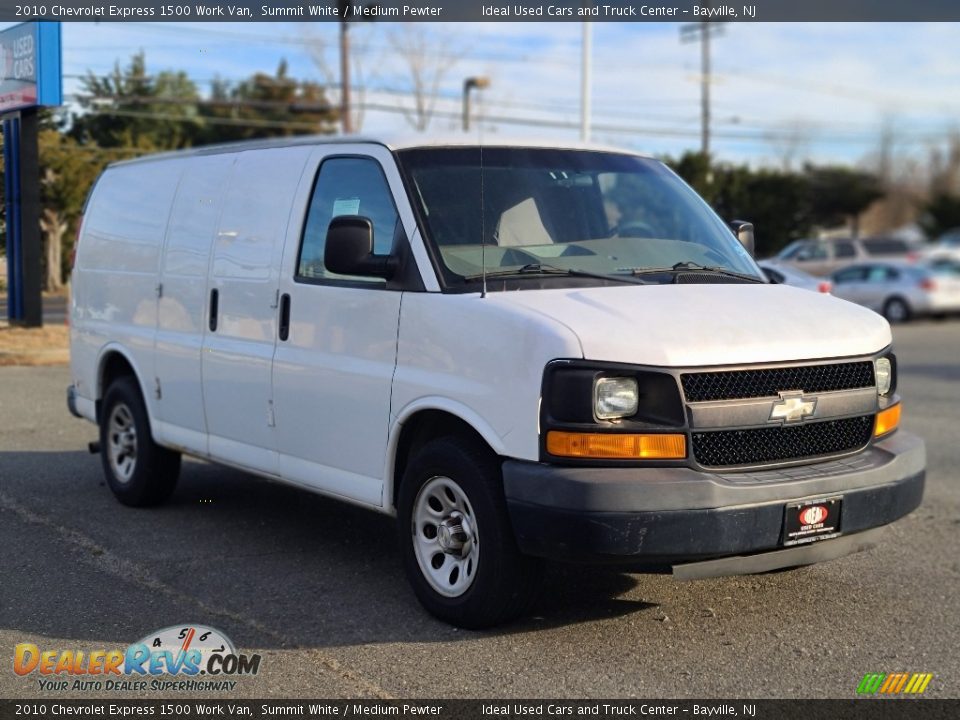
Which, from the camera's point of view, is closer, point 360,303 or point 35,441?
point 360,303

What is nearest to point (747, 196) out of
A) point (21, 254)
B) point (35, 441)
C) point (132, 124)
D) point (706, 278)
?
point (132, 124)

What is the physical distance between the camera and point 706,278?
557cm

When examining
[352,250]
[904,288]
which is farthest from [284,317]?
[904,288]

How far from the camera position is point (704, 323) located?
4.80 metres

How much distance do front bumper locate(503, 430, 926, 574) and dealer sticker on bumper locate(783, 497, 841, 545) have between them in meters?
0.03

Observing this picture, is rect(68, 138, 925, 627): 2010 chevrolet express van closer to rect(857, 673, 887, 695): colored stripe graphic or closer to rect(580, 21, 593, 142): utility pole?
rect(857, 673, 887, 695): colored stripe graphic

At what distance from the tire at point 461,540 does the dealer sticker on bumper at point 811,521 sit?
1025mm

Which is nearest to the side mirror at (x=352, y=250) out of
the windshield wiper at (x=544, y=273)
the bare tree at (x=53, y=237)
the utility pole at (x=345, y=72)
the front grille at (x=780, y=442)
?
the windshield wiper at (x=544, y=273)

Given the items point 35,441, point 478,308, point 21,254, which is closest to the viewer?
point 478,308

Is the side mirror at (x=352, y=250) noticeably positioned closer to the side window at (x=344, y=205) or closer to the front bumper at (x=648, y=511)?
the side window at (x=344, y=205)

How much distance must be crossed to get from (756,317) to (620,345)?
745 millimetres

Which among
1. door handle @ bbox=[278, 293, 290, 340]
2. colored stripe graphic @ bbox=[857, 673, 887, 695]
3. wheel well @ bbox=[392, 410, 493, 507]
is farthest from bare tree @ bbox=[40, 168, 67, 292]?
colored stripe graphic @ bbox=[857, 673, 887, 695]

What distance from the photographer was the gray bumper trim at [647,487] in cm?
448

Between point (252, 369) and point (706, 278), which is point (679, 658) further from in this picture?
point (252, 369)
